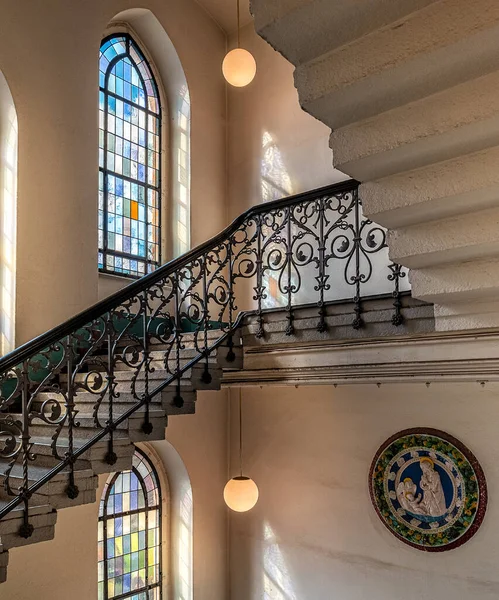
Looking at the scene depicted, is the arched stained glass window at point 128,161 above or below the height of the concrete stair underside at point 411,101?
above

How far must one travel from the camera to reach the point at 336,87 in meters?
2.35

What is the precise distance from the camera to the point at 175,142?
26.6ft

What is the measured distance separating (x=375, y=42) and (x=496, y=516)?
4743 mm

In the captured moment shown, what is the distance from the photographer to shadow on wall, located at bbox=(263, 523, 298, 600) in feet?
22.8

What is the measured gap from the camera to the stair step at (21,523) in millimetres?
3555

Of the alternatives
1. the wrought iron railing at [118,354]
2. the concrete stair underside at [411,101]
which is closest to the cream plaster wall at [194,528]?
the wrought iron railing at [118,354]

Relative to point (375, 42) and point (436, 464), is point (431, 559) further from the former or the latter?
point (375, 42)

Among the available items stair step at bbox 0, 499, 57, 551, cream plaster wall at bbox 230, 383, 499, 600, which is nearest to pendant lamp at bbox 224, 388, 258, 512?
cream plaster wall at bbox 230, 383, 499, 600

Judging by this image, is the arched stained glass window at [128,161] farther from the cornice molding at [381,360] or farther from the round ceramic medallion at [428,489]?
the round ceramic medallion at [428,489]

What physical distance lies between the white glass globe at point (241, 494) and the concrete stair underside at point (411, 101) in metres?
4.12

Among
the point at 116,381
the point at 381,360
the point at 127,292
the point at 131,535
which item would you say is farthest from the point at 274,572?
the point at 127,292

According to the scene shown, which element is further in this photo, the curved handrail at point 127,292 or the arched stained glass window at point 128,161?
the arched stained glass window at point 128,161

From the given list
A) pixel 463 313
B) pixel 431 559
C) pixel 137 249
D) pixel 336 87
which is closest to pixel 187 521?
pixel 431 559

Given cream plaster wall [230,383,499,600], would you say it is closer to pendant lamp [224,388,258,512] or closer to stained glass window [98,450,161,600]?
pendant lamp [224,388,258,512]
